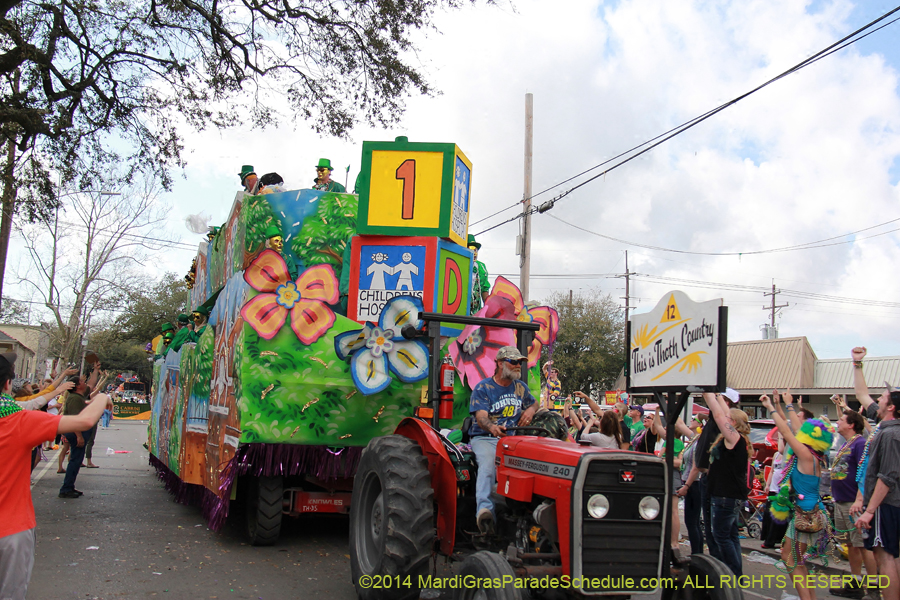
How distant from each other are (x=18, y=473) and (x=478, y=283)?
252 inches

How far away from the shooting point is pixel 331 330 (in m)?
7.37

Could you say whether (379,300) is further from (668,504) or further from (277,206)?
(668,504)

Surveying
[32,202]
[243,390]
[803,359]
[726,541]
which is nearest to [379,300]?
[243,390]

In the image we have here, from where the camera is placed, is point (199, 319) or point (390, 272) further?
point (199, 319)

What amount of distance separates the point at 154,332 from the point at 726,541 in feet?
166

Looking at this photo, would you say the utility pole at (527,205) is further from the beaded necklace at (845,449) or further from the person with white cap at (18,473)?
the person with white cap at (18,473)

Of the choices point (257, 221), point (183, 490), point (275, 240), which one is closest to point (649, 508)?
point (275, 240)

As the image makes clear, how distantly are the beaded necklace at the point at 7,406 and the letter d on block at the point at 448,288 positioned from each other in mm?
4757

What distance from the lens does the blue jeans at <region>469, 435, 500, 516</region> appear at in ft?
15.9

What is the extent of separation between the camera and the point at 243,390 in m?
7.00

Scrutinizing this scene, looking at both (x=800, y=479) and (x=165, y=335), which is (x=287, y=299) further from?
(x=165, y=335)

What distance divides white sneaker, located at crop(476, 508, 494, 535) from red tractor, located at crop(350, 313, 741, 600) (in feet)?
0.36

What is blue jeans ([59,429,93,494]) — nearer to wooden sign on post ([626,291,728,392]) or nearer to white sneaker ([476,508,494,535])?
white sneaker ([476,508,494,535])

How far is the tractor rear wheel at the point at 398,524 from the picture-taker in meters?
4.80
